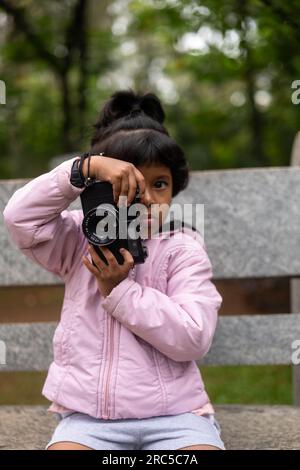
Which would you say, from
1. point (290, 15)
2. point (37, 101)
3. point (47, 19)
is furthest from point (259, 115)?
point (290, 15)

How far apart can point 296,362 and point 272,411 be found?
0.25 m

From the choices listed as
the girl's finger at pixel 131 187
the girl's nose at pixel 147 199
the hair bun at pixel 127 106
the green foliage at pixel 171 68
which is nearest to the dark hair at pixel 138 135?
the hair bun at pixel 127 106

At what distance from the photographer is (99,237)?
202 centimetres

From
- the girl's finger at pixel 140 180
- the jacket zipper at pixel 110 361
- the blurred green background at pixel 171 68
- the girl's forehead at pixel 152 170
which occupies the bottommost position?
the jacket zipper at pixel 110 361

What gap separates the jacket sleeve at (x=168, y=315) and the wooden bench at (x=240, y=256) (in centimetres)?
68

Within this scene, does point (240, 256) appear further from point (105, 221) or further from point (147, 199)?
point (105, 221)

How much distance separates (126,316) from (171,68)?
9.71m

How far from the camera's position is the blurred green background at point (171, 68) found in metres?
4.02

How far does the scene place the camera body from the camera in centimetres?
199

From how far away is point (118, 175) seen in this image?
6.76ft

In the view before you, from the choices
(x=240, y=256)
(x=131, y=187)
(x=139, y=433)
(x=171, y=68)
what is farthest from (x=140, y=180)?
(x=171, y=68)

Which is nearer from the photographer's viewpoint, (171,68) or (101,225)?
(101,225)

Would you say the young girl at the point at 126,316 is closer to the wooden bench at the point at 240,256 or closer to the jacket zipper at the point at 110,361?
the jacket zipper at the point at 110,361

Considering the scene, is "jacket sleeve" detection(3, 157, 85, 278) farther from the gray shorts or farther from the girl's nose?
the gray shorts
